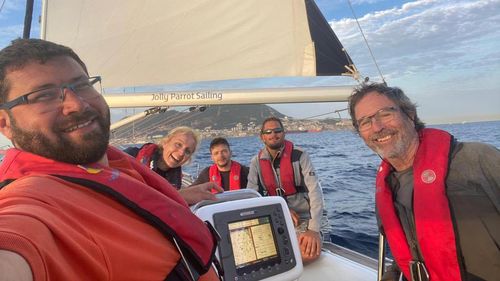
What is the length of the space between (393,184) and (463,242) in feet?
1.70

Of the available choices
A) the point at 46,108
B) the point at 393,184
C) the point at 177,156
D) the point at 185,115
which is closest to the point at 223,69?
the point at 185,115

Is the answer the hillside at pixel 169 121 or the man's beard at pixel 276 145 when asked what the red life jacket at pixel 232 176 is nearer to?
the hillside at pixel 169 121

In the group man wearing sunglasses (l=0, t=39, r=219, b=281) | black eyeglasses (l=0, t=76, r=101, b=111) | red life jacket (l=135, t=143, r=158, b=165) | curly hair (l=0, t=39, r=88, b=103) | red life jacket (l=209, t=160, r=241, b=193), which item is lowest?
red life jacket (l=209, t=160, r=241, b=193)

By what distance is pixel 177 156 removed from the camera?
381 centimetres

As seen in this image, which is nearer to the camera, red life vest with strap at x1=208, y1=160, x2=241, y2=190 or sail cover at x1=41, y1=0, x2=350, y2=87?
sail cover at x1=41, y1=0, x2=350, y2=87

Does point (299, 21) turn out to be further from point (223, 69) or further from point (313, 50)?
point (223, 69)

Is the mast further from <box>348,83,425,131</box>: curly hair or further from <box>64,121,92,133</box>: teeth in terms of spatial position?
<box>348,83,425,131</box>: curly hair

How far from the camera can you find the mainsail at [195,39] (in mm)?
3764

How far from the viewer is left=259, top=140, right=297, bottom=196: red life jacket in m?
3.98

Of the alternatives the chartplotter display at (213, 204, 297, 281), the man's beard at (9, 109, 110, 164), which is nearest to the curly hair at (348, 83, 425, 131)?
the chartplotter display at (213, 204, 297, 281)

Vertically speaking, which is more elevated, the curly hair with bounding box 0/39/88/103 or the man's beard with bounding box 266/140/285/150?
the curly hair with bounding box 0/39/88/103

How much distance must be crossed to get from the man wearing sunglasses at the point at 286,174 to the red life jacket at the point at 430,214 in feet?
4.67

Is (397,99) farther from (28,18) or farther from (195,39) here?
(28,18)

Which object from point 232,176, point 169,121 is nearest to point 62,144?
point 169,121
